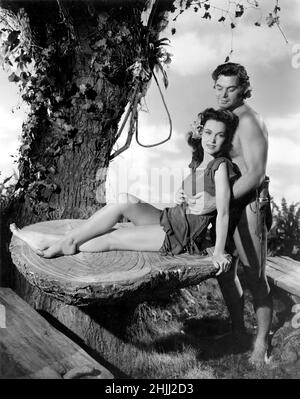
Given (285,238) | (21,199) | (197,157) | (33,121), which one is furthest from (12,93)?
(285,238)

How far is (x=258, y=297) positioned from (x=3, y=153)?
2190mm

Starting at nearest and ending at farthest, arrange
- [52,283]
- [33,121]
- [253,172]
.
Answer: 1. [52,283]
2. [253,172]
3. [33,121]

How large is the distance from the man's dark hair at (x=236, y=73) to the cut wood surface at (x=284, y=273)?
1315mm

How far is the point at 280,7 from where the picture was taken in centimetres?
347

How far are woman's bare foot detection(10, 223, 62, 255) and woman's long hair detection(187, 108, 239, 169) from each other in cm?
110

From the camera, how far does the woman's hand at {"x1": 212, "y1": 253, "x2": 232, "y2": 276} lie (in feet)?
10.4

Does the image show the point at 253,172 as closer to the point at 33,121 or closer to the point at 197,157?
the point at 197,157

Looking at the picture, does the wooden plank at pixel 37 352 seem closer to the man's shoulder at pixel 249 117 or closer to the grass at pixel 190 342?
the grass at pixel 190 342

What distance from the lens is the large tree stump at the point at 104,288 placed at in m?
2.96

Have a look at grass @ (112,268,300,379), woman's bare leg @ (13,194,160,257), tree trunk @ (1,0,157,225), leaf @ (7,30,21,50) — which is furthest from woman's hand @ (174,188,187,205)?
leaf @ (7,30,21,50)

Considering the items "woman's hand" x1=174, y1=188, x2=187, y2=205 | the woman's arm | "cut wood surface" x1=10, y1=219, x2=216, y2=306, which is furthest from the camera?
"woman's hand" x1=174, y1=188, x2=187, y2=205

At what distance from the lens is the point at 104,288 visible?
115 inches

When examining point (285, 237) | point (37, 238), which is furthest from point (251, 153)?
point (37, 238)

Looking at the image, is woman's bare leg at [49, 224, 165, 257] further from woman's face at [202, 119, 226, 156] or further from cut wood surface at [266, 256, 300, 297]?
cut wood surface at [266, 256, 300, 297]
